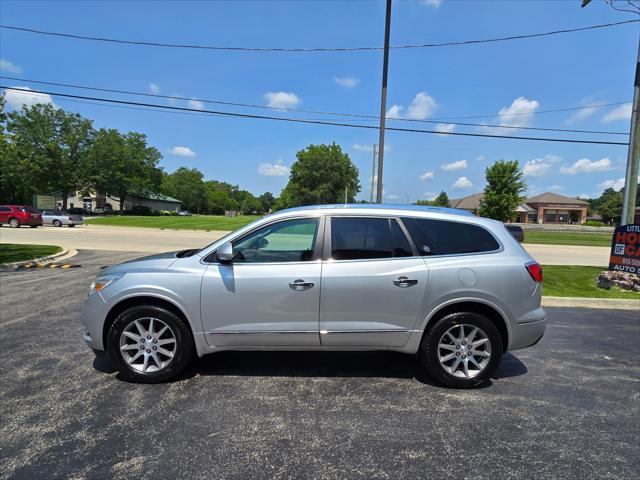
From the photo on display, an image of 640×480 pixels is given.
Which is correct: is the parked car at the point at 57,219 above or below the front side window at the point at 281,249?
below

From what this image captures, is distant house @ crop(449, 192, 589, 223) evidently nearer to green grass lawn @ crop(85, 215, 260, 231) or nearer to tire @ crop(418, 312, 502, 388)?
green grass lawn @ crop(85, 215, 260, 231)

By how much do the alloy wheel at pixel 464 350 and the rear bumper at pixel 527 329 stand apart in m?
0.28

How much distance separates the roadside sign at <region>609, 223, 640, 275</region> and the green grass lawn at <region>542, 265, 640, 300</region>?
Answer: 2.17 ft

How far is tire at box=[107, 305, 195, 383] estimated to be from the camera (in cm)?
353

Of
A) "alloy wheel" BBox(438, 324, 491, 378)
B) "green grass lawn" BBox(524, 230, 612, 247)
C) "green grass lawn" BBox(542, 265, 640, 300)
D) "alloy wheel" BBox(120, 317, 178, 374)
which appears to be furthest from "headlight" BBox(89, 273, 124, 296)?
"green grass lawn" BBox(524, 230, 612, 247)

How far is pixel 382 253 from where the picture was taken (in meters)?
3.61

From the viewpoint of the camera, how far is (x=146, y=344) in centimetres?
357

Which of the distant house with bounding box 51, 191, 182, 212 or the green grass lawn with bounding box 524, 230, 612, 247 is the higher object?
the distant house with bounding box 51, 191, 182, 212

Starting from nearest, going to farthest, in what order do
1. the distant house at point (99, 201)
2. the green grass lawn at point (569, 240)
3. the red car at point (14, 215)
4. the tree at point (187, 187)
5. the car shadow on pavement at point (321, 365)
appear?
the car shadow on pavement at point (321, 365) → the green grass lawn at point (569, 240) → the red car at point (14, 215) → the distant house at point (99, 201) → the tree at point (187, 187)

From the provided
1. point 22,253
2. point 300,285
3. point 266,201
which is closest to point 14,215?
point 22,253

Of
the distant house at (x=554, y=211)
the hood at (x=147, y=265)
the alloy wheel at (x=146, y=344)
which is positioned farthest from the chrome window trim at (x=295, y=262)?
the distant house at (x=554, y=211)

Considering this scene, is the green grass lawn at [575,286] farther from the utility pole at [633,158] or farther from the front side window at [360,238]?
the front side window at [360,238]

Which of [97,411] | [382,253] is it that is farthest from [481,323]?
[97,411]

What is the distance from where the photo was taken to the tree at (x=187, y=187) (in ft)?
390
